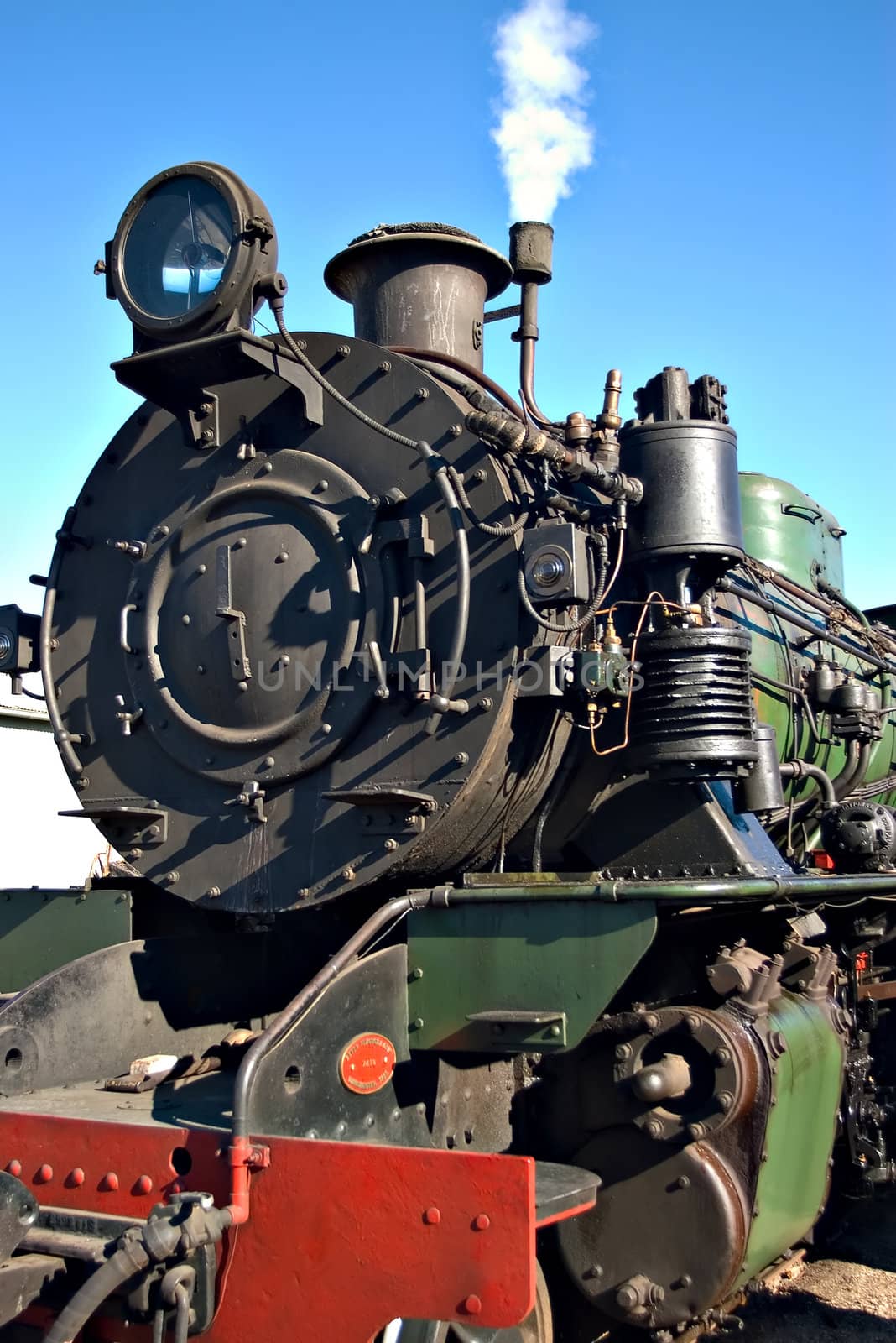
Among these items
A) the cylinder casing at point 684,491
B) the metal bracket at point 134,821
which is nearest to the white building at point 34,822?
the metal bracket at point 134,821

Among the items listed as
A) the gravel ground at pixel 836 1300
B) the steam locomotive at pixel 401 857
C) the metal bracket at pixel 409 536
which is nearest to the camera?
the steam locomotive at pixel 401 857

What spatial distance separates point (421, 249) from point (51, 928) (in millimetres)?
2720

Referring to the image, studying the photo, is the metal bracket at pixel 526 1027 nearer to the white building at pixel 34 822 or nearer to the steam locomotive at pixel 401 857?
the steam locomotive at pixel 401 857

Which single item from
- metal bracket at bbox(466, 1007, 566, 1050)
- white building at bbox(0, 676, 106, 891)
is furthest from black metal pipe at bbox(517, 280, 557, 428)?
white building at bbox(0, 676, 106, 891)

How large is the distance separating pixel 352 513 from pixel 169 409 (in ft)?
2.79

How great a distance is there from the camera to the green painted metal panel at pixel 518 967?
10.6 feet

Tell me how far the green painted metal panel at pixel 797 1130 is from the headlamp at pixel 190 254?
2733 millimetres

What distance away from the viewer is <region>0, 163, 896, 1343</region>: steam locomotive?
9.77ft

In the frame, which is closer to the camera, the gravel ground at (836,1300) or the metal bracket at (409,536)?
the metal bracket at (409,536)

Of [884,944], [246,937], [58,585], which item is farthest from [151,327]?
[884,944]

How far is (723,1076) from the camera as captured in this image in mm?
3490

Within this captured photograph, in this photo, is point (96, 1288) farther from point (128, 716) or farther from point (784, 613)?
point (784, 613)

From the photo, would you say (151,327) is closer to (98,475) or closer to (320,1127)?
(98,475)

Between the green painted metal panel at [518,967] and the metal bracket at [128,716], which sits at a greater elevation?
the metal bracket at [128,716]
